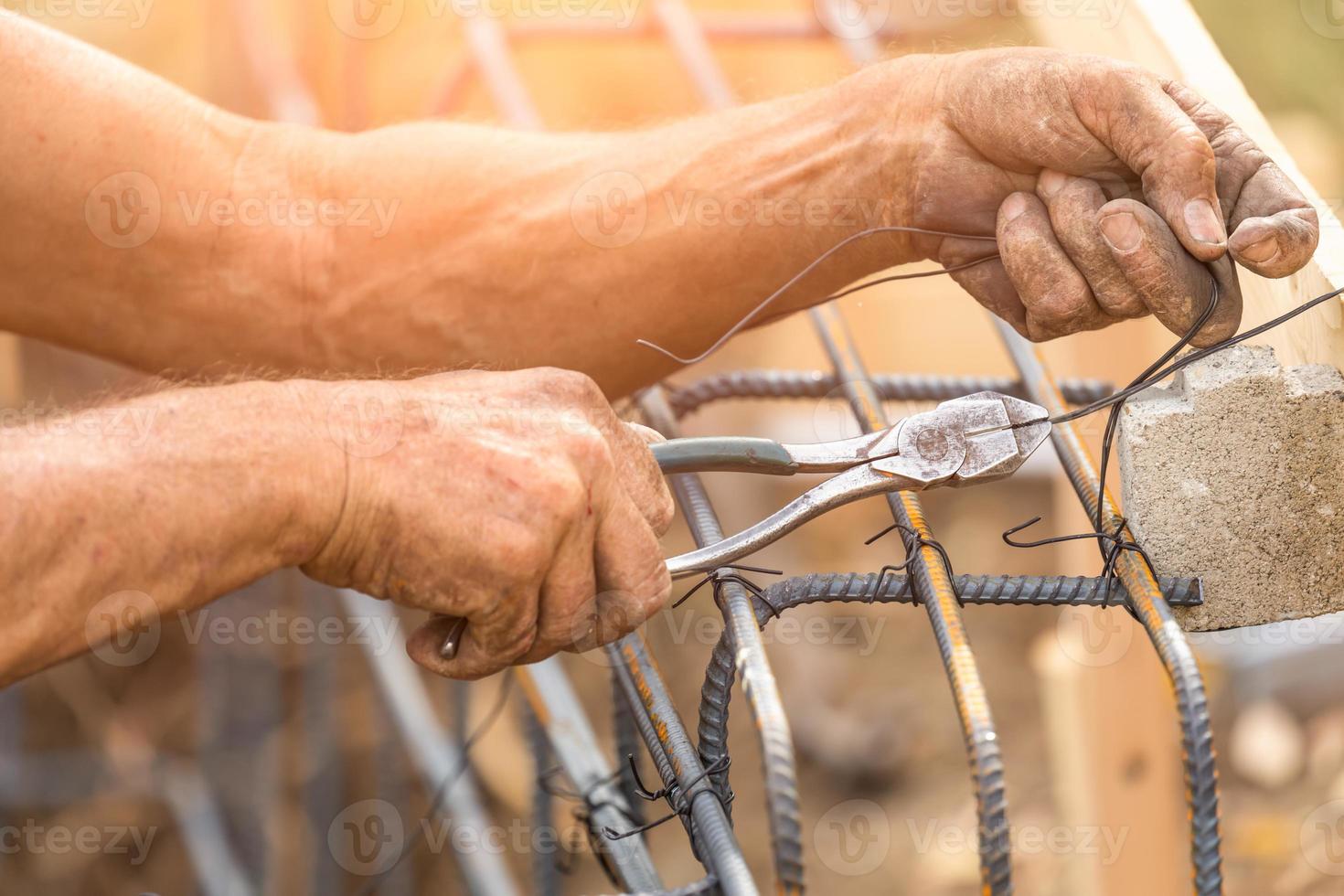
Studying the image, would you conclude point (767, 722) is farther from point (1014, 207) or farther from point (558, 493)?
point (1014, 207)

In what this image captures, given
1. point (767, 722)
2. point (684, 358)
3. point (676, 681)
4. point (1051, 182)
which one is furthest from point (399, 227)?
point (676, 681)

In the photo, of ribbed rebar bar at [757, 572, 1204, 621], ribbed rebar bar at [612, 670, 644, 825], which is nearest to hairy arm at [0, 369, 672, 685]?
ribbed rebar bar at [757, 572, 1204, 621]

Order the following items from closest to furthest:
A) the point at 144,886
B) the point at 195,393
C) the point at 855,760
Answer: the point at 195,393 → the point at 144,886 → the point at 855,760

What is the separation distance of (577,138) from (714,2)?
189cm

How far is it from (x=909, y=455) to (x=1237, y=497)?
0.93 feet

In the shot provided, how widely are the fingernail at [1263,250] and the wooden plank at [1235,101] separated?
0.09 m

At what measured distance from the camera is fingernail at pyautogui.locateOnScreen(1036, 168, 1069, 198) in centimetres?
111

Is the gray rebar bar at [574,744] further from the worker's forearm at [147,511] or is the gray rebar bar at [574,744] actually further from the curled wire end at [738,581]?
the worker's forearm at [147,511]

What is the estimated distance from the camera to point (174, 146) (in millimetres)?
1410

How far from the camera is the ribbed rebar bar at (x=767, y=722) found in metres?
0.79

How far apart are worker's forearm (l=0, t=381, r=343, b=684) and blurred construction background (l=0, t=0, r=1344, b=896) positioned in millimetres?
1145

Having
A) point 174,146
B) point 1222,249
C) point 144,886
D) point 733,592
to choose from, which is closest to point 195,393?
point 733,592

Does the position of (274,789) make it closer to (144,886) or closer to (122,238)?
(144,886)

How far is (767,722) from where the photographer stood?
0.84 metres
